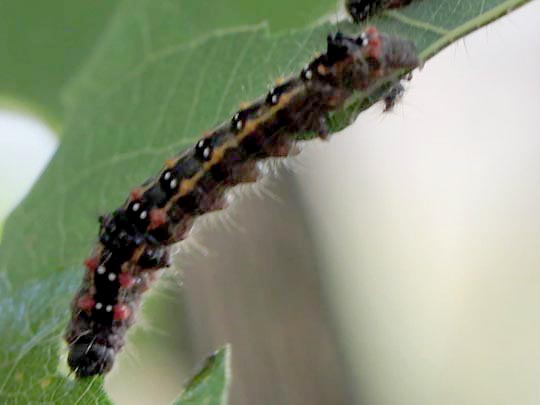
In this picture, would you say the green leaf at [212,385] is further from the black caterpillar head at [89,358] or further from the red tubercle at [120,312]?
the red tubercle at [120,312]

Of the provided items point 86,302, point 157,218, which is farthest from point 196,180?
point 86,302

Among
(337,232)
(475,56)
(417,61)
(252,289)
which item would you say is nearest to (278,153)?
(417,61)

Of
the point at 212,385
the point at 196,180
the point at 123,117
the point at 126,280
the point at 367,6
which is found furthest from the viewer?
the point at 123,117

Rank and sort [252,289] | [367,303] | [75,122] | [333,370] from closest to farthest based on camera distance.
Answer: [75,122] → [252,289] → [333,370] → [367,303]

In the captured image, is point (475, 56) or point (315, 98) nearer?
point (315, 98)

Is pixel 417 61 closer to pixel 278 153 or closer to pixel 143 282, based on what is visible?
pixel 278 153

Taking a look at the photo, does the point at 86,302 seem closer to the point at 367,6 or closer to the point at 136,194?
the point at 136,194

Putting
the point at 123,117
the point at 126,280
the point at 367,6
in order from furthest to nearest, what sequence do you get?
the point at 123,117 → the point at 126,280 → the point at 367,6
